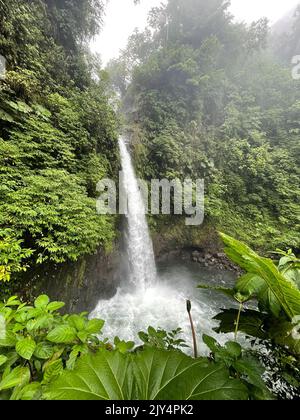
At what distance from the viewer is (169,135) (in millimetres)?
9773

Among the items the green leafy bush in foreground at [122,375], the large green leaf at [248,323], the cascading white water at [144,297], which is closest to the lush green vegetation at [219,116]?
the cascading white water at [144,297]

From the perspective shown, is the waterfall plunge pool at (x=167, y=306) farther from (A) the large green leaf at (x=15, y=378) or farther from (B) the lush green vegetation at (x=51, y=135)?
(A) the large green leaf at (x=15, y=378)

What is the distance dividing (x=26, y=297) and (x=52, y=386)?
9.13 feet

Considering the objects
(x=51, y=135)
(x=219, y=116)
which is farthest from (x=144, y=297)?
(x=219, y=116)

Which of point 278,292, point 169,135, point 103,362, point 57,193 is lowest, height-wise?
point 103,362

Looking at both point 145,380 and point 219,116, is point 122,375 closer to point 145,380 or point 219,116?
point 145,380

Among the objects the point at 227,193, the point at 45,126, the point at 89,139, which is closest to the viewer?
the point at 45,126

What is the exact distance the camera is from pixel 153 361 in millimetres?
711

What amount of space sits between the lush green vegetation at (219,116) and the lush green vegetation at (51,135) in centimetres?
335

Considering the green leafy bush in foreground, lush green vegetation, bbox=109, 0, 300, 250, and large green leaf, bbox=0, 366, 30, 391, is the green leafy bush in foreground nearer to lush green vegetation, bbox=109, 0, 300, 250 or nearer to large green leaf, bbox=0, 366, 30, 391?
large green leaf, bbox=0, 366, 30, 391

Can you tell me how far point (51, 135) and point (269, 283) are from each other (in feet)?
15.9

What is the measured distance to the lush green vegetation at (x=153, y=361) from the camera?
2.10ft

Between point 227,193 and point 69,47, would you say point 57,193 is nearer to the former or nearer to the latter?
point 69,47
